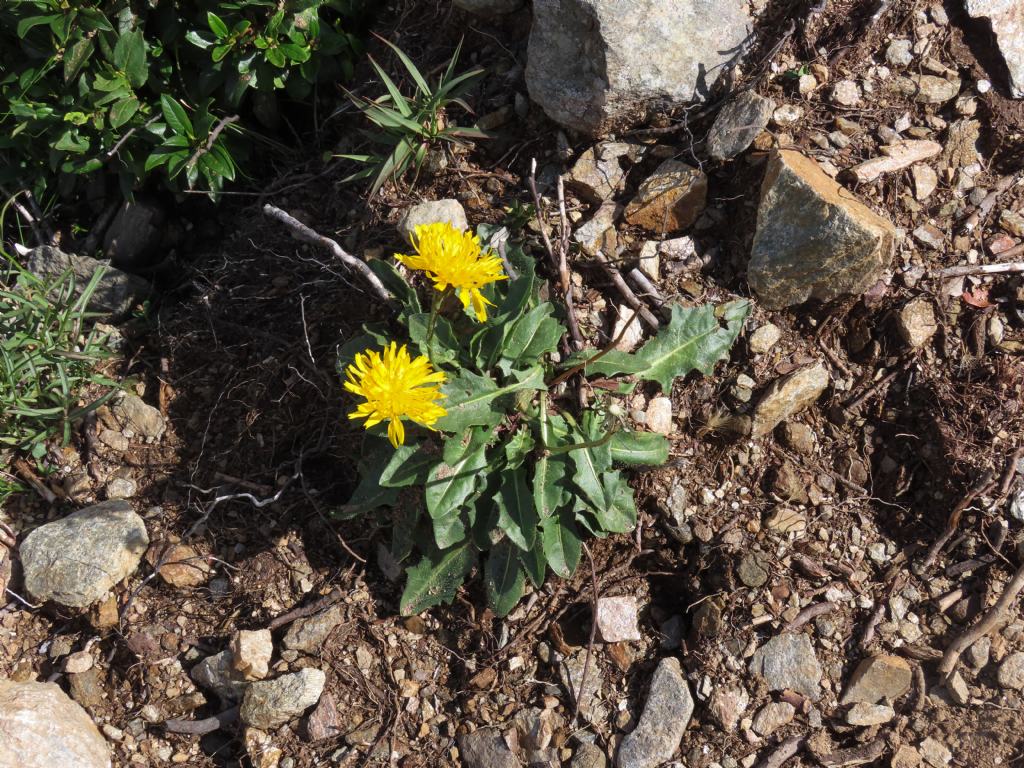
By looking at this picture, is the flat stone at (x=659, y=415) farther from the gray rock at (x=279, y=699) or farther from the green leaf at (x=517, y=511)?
the gray rock at (x=279, y=699)

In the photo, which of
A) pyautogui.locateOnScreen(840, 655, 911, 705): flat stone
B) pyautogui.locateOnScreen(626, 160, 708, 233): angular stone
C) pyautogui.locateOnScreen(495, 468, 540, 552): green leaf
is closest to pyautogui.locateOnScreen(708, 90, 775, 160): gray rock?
pyautogui.locateOnScreen(626, 160, 708, 233): angular stone

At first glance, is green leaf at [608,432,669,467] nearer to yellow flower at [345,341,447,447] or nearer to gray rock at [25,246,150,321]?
yellow flower at [345,341,447,447]

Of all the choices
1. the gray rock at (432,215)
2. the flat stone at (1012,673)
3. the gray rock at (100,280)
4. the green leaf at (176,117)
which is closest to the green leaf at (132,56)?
the green leaf at (176,117)

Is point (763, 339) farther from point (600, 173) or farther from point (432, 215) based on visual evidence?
point (432, 215)

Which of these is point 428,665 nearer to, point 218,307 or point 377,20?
point 218,307

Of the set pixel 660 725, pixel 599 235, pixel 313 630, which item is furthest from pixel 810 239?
pixel 313 630

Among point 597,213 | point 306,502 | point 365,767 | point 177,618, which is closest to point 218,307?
point 306,502
